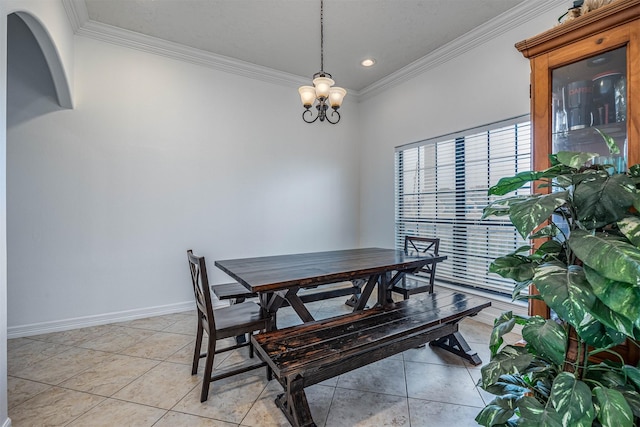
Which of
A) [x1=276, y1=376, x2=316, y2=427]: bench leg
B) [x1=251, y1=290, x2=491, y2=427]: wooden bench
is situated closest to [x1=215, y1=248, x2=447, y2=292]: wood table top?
[x1=251, y1=290, x2=491, y2=427]: wooden bench

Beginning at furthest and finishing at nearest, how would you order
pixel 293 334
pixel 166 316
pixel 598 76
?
pixel 166 316, pixel 293 334, pixel 598 76

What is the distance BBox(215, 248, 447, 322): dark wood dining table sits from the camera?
196 cm

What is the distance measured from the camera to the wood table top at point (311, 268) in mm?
1942

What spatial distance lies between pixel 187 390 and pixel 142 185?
2.24 m

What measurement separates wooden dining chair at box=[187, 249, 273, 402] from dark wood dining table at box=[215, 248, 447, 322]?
5.2 inches

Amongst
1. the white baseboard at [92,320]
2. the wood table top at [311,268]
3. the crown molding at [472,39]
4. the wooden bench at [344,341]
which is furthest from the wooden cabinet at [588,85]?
the white baseboard at [92,320]

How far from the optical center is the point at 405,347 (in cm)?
187

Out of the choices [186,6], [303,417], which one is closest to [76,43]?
[186,6]

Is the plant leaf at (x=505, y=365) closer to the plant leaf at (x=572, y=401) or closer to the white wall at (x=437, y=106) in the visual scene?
the plant leaf at (x=572, y=401)

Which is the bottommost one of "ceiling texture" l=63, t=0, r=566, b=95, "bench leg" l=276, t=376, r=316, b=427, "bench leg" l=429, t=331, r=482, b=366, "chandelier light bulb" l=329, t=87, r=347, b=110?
"bench leg" l=429, t=331, r=482, b=366

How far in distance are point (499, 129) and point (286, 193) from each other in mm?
2606

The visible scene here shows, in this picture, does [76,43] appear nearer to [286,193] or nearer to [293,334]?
[286,193]

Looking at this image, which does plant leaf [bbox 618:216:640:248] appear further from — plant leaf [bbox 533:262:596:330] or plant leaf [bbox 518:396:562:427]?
plant leaf [bbox 518:396:562:427]

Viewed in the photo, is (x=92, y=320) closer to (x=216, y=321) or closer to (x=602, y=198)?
(x=216, y=321)
